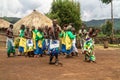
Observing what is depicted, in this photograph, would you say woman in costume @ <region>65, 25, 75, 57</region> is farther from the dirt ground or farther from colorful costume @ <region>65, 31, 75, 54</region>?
the dirt ground

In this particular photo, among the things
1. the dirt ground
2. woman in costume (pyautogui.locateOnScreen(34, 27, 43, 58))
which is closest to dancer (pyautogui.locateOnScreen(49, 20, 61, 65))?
the dirt ground

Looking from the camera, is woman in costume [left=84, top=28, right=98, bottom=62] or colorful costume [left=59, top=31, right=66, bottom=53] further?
colorful costume [left=59, top=31, right=66, bottom=53]

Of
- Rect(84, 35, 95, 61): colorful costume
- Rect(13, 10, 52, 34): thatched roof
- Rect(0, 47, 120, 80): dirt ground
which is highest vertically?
Rect(13, 10, 52, 34): thatched roof

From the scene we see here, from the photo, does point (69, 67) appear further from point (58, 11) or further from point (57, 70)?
point (58, 11)

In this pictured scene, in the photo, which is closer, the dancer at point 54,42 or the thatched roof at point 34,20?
the dancer at point 54,42

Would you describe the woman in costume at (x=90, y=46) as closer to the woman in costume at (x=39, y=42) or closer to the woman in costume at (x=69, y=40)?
the woman in costume at (x=69, y=40)

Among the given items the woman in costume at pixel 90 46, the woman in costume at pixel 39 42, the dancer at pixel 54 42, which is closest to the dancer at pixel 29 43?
the woman in costume at pixel 39 42

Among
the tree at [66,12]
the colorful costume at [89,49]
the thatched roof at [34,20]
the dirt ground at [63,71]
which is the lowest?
the dirt ground at [63,71]

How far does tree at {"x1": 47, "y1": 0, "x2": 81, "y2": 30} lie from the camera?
45688 mm

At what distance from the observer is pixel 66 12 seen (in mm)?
46125

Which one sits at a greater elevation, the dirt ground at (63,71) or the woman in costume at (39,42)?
the woman in costume at (39,42)

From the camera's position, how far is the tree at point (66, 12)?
150 feet

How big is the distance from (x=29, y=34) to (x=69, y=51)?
2428 mm

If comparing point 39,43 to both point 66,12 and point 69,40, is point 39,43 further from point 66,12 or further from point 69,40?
point 66,12
